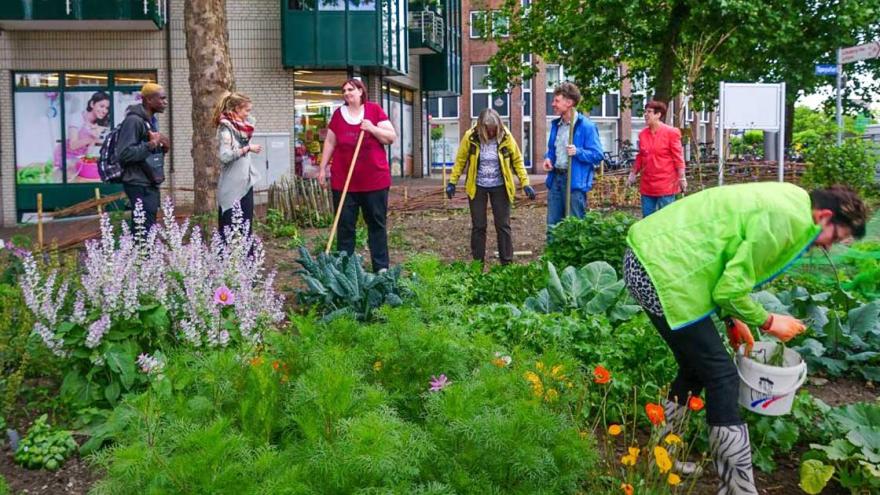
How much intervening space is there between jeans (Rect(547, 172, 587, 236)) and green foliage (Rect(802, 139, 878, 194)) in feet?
28.7

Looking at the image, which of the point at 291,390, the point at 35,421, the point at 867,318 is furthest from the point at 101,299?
the point at 867,318

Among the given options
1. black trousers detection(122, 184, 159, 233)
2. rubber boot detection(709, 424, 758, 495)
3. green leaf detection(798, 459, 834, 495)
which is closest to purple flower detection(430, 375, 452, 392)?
rubber boot detection(709, 424, 758, 495)

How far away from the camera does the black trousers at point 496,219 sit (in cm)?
859

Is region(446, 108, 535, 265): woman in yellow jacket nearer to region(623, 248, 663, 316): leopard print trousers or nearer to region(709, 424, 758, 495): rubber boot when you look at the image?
region(623, 248, 663, 316): leopard print trousers

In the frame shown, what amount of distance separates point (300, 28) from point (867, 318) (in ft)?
63.0

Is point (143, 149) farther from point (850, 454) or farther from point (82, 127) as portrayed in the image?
point (82, 127)

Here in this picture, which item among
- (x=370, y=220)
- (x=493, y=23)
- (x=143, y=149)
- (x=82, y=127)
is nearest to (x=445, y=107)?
(x=493, y=23)

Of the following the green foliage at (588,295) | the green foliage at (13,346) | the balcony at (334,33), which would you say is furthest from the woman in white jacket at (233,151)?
the balcony at (334,33)

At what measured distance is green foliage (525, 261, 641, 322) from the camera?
5.46 metres

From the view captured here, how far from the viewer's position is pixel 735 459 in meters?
3.43

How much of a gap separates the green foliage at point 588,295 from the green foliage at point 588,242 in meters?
1.47


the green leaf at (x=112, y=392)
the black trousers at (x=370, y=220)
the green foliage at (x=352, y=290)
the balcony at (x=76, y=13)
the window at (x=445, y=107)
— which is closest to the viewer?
the green leaf at (x=112, y=392)

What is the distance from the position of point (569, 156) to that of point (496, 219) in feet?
3.17

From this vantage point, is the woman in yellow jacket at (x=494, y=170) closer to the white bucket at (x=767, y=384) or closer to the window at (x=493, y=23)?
the white bucket at (x=767, y=384)
